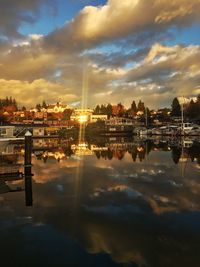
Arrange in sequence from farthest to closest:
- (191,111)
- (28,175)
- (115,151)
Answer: (191,111), (115,151), (28,175)

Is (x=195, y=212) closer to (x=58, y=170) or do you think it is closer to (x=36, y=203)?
(x=36, y=203)

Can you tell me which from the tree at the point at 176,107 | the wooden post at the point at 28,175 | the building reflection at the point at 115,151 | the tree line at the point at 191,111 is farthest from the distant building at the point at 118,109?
the wooden post at the point at 28,175

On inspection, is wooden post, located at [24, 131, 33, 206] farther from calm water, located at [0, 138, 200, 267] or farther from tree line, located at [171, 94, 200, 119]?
tree line, located at [171, 94, 200, 119]

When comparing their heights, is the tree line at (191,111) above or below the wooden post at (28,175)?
above

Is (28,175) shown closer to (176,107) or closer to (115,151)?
(115,151)

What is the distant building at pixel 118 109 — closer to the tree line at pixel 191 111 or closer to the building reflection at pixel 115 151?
the tree line at pixel 191 111

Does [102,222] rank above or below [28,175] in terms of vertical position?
below

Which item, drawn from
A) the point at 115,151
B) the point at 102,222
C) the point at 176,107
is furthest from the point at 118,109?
the point at 102,222


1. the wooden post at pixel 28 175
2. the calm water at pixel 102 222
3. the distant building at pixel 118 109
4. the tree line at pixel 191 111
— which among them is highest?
the distant building at pixel 118 109

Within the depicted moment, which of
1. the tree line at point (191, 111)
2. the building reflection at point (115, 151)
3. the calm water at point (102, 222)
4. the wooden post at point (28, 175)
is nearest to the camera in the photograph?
the calm water at point (102, 222)

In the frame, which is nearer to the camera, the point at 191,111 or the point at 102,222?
the point at 102,222

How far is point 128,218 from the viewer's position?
11648 millimetres

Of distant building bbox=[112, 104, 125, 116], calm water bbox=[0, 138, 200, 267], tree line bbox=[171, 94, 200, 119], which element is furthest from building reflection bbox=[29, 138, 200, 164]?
distant building bbox=[112, 104, 125, 116]

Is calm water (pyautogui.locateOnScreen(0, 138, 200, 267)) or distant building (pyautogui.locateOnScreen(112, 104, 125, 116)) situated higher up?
distant building (pyautogui.locateOnScreen(112, 104, 125, 116))
